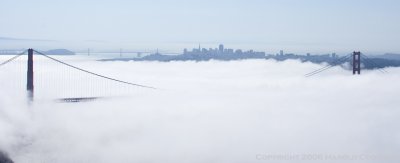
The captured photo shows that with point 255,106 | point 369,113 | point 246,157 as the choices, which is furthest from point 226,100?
point 246,157

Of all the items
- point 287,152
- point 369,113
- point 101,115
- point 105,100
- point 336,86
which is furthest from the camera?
point 336,86

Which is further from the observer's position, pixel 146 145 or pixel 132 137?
pixel 132 137

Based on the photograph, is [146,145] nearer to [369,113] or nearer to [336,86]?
[369,113]

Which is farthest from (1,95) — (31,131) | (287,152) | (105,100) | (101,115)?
(287,152)

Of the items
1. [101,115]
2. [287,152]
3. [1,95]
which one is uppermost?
[1,95]

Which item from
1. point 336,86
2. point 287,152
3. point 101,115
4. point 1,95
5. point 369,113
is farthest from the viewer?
point 336,86

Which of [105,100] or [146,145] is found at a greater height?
[105,100]

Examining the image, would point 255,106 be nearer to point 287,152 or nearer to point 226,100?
point 226,100

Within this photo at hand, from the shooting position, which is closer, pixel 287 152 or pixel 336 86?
pixel 287 152

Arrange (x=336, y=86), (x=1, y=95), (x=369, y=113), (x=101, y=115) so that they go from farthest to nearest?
(x=336, y=86) < (x=369, y=113) < (x=101, y=115) < (x=1, y=95)
